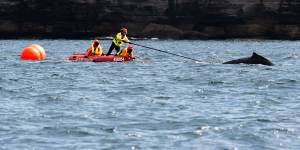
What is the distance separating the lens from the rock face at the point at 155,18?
93250mm

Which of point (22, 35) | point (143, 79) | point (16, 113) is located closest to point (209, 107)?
point (16, 113)

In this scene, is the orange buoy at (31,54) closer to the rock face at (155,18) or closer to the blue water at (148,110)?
the blue water at (148,110)

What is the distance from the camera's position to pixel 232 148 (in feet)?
52.7

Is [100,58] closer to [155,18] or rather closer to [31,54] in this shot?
[31,54]

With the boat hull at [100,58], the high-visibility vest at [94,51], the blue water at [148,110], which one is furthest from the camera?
the high-visibility vest at [94,51]

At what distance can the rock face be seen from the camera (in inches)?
3671

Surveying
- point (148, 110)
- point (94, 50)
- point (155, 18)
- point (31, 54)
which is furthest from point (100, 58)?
point (155, 18)

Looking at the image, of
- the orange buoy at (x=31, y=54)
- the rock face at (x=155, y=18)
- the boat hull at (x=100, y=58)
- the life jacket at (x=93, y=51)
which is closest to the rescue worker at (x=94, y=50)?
the life jacket at (x=93, y=51)

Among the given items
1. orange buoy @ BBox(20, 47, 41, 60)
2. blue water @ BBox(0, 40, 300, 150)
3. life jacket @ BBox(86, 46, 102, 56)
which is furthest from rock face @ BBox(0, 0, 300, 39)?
blue water @ BBox(0, 40, 300, 150)

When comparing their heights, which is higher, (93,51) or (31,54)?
(93,51)

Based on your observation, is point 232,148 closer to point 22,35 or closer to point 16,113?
point 16,113

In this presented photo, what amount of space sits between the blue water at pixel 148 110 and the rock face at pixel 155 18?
59.2 m

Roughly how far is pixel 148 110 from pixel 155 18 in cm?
7418

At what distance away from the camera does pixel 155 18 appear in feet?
311
